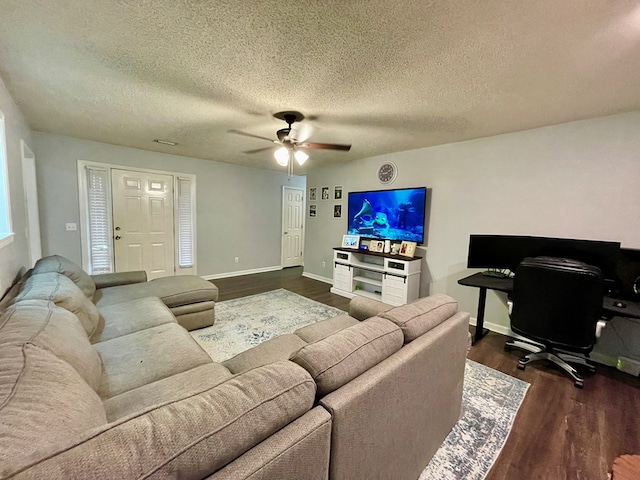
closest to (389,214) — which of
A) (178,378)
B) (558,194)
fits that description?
(558,194)

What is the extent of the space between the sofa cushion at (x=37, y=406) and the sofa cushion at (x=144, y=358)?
40 cm

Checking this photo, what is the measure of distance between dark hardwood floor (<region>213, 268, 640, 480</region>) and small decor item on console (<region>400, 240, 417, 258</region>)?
149 centimetres

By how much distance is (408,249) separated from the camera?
3980 millimetres

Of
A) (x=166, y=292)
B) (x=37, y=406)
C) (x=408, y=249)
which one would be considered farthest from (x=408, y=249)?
(x=37, y=406)

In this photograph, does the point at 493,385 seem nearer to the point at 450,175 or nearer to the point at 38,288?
the point at 450,175

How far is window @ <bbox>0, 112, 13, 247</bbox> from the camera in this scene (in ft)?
6.92

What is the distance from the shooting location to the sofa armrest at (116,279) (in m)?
2.97

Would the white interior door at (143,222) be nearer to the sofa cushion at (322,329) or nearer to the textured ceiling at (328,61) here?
the textured ceiling at (328,61)

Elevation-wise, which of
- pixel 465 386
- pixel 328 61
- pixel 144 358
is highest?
pixel 328 61

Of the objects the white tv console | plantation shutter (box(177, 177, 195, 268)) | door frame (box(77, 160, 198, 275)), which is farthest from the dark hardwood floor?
door frame (box(77, 160, 198, 275))

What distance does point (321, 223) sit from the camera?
551 cm

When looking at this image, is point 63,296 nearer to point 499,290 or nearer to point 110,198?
point 110,198

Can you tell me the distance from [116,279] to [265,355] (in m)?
2.46

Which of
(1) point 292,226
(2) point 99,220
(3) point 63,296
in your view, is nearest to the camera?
(3) point 63,296
